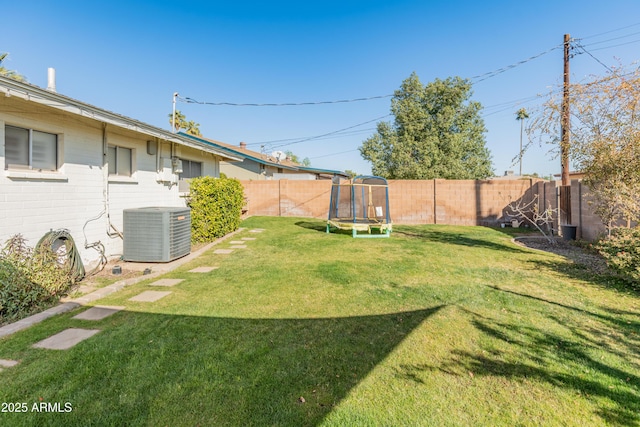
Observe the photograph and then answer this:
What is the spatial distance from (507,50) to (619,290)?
12728 mm

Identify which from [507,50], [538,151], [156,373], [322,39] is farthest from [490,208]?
[156,373]

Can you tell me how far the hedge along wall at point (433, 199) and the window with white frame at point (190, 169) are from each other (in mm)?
4941

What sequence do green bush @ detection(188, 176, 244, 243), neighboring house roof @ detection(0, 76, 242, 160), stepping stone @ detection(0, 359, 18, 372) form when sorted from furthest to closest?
green bush @ detection(188, 176, 244, 243)
neighboring house roof @ detection(0, 76, 242, 160)
stepping stone @ detection(0, 359, 18, 372)

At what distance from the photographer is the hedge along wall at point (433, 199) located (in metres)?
12.4

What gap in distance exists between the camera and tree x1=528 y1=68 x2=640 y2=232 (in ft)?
17.1

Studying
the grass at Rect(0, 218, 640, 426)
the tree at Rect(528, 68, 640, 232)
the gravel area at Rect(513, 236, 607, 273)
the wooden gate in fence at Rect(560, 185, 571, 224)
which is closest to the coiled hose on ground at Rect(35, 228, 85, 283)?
the grass at Rect(0, 218, 640, 426)

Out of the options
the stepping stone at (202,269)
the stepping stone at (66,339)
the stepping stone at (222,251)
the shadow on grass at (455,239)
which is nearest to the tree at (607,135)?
the shadow on grass at (455,239)

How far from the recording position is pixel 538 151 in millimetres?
7031

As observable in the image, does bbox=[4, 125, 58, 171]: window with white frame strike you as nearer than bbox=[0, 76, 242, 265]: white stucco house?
No

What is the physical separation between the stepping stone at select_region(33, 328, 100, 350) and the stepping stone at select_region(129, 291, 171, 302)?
92 centimetres

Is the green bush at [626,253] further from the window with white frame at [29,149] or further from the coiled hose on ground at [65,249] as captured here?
the window with white frame at [29,149]

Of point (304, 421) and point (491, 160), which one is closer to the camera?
point (304, 421)

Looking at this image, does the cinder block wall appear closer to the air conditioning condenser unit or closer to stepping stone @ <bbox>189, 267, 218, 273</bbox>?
the air conditioning condenser unit

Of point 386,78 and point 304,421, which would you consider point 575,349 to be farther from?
point 386,78
